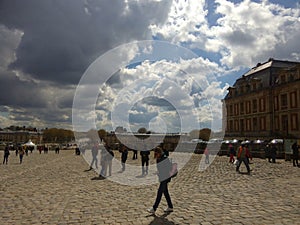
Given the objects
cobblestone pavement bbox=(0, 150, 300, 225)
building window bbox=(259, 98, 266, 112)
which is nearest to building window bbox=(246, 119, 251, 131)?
building window bbox=(259, 98, 266, 112)

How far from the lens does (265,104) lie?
142ft

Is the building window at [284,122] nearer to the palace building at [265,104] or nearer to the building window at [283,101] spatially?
the palace building at [265,104]

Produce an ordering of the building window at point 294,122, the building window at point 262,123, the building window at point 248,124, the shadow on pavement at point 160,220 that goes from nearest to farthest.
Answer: the shadow on pavement at point 160,220, the building window at point 294,122, the building window at point 262,123, the building window at point 248,124

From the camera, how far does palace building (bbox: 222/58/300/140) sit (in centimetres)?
3806

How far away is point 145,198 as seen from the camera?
9.66 m

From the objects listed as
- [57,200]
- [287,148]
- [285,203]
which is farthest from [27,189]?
[287,148]

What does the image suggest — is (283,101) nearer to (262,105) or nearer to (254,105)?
(262,105)

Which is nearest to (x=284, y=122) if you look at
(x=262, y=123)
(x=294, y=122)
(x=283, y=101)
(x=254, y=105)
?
(x=294, y=122)

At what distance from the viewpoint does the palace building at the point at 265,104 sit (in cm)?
3806

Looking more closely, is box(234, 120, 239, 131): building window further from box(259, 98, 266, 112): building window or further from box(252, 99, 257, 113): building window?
box(259, 98, 266, 112): building window

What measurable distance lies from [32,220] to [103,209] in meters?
1.85

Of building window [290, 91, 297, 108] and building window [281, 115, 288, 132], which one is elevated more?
building window [290, 91, 297, 108]

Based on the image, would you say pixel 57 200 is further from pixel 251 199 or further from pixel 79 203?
pixel 251 199

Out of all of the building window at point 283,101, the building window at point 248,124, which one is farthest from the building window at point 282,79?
the building window at point 248,124
